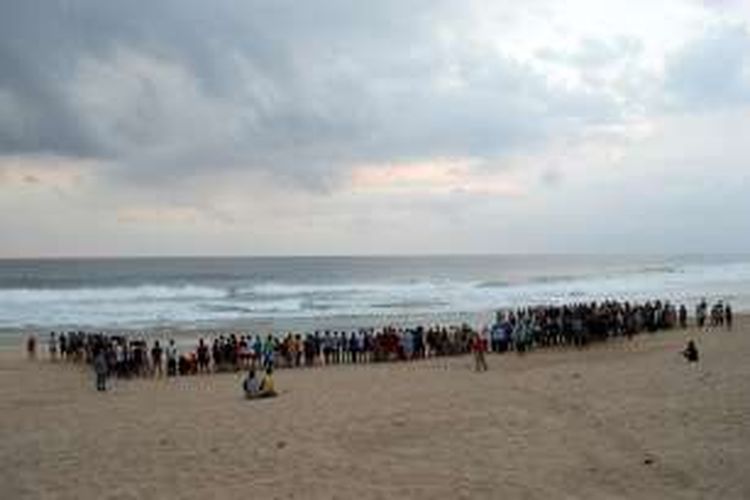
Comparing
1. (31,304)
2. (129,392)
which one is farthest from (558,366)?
(31,304)

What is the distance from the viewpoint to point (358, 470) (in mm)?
14188

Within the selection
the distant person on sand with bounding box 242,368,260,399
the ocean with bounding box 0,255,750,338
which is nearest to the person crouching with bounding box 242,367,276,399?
the distant person on sand with bounding box 242,368,260,399

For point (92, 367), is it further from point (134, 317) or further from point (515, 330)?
point (134, 317)

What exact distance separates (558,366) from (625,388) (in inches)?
226

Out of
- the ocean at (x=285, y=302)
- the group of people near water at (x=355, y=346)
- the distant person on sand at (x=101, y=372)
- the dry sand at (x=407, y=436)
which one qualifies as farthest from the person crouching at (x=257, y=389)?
the ocean at (x=285, y=302)

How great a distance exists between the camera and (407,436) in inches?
648

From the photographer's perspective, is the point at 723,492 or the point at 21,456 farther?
the point at 21,456

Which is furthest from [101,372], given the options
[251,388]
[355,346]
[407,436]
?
[407,436]

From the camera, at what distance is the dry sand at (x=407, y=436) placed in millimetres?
13273

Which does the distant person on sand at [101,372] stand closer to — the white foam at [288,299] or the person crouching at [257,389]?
the person crouching at [257,389]

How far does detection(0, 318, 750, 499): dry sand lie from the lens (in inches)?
523

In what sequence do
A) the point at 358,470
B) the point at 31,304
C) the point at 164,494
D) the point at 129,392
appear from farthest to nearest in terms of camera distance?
1. the point at 31,304
2. the point at 129,392
3. the point at 358,470
4. the point at 164,494

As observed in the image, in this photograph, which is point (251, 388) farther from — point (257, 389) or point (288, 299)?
point (288, 299)

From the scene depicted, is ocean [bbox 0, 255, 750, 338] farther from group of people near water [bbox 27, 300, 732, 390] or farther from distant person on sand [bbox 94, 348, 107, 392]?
distant person on sand [bbox 94, 348, 107, 392]
